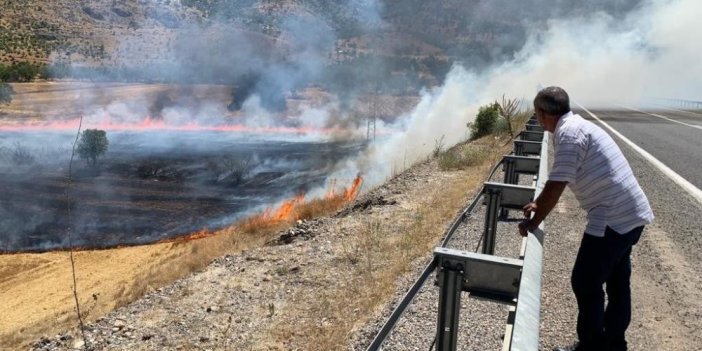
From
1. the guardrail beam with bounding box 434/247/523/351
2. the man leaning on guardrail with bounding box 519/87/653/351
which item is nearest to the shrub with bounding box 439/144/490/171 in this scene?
the man leaning on guardrail with bounding box 519/87/653/351

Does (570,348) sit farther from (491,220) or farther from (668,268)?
(668,268)

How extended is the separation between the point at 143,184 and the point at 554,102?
37350 mm

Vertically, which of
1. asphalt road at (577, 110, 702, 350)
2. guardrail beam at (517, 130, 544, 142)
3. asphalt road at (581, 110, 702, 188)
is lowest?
asphalt road at (577, 110, 702, 350)

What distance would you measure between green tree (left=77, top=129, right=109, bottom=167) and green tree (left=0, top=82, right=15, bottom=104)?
1734 cm

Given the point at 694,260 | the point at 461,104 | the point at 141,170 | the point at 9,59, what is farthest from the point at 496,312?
the point at 9,59

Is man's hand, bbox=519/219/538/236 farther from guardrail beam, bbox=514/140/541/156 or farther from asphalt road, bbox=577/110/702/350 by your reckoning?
guardrail beam, bbox=514/140/541/156

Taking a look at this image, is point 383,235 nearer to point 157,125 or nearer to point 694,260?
point 694,260

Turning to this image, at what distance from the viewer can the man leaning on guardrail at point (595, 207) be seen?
2.81m

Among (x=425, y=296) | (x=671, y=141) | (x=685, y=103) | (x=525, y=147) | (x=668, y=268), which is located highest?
(x=685, y=103)

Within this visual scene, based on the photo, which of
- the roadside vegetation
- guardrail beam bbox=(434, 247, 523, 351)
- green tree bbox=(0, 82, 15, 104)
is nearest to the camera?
guardrail beam bbox=(434, 247, 523, 351)

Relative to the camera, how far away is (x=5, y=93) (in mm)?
50719

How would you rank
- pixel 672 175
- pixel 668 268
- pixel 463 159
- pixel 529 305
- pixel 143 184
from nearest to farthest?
1. pixel 529 305
2. pixel 668 268
3. pixel 672 175
4. pixel 463 159
5. pixel 143 184

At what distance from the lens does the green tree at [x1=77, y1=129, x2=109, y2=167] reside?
38.8 metres

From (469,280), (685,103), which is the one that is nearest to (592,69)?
(685,103)
